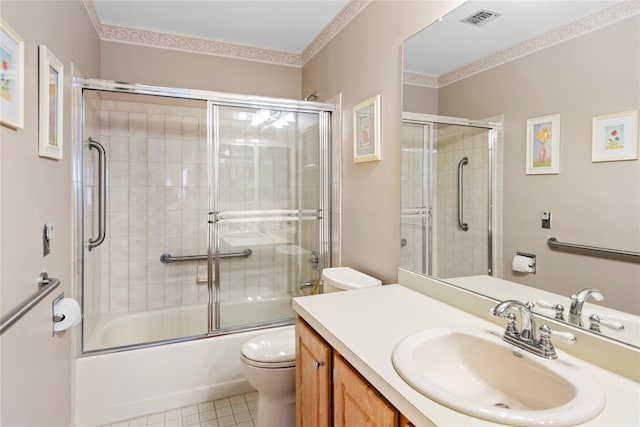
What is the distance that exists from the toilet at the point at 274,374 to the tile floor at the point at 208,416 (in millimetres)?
299

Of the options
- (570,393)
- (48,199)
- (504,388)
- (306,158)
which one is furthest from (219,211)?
(570,393)

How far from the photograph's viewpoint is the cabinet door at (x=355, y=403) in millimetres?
879

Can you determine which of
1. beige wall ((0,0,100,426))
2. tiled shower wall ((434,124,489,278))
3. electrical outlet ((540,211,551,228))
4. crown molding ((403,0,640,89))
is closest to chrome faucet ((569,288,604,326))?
electrical outlet ((540,211,551,228))

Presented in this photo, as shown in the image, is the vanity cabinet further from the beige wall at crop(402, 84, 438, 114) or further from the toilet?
the beige wall at crop(402, 84, 438, 114)

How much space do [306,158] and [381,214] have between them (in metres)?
0.87

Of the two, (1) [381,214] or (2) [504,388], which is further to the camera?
(1) [381,214]

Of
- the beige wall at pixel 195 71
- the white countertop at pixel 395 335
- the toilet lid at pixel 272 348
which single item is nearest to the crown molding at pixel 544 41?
the white countertop at pixel 395 335

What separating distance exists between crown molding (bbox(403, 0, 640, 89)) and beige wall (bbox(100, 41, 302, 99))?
176 cm

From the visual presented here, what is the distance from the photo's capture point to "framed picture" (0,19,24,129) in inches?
43.3

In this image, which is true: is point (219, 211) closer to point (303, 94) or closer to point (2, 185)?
point (2, 185)

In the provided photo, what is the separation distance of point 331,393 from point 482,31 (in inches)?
57.9

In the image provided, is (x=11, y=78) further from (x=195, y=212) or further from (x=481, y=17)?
(x=195, y=212)

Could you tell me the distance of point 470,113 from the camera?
4.74ft

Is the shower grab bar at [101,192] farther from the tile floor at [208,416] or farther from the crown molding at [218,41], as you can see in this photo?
the tile floor at [208,416]
